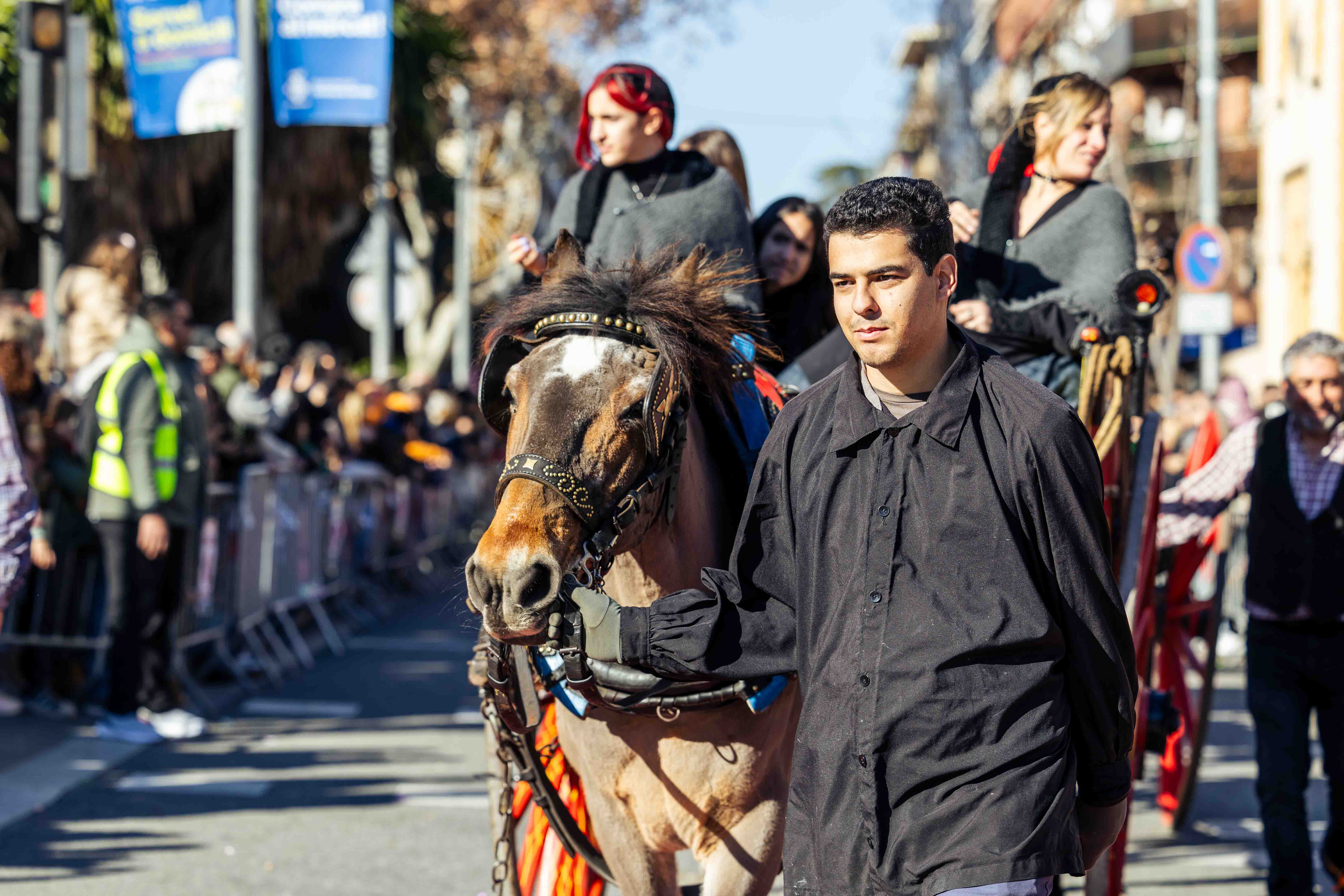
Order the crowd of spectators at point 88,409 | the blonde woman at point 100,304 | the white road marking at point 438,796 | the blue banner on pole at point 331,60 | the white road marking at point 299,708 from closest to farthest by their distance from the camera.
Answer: the white road marking at point 438,796
the crowd of spectators at point 88,409
the blonde woman at point 100,304
the white road marking at point 299,708
the blue banner on pole at point 331,60

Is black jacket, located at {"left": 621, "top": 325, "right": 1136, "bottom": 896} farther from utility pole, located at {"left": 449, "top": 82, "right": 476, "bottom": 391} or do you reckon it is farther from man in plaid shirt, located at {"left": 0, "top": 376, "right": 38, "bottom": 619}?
utility pole, located at {"left": 449, "top": 82, "right": 476, "bottom": 391}

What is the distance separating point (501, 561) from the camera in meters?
3.00

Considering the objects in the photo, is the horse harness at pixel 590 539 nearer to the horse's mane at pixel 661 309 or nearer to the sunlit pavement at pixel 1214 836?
the horse's mane at pixel 661 309

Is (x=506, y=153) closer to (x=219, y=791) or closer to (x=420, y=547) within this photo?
(x=420, y=547)

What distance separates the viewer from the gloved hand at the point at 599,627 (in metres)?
3.07

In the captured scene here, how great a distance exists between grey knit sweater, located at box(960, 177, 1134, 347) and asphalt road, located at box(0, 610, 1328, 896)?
2092 millimetres

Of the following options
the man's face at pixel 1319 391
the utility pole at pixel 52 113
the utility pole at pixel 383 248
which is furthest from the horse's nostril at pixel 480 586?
the utility pole at pixel 383 248

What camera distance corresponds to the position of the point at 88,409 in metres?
8.57

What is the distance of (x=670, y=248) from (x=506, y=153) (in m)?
28.1

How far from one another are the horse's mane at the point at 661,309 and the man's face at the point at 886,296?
0.66 metres

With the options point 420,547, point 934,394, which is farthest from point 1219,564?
point 420,547

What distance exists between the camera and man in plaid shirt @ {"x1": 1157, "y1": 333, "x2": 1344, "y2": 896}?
5.77 metres

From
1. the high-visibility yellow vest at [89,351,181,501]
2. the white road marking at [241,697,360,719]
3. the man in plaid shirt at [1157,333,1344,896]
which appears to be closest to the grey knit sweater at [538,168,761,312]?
the man in plaid shirt at [1157,333,1344,896]

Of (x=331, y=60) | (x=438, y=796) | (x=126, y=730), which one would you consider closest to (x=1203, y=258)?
(x=331, y=60)
